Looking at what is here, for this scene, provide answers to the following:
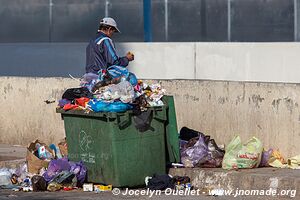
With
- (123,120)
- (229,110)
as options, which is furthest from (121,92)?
(229,110)

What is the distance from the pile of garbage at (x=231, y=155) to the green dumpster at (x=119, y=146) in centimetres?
37

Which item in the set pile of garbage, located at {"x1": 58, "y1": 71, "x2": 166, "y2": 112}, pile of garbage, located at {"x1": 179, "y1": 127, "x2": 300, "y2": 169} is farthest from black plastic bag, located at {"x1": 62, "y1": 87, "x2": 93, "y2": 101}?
pile of garbage, located at {"x1": 179, "y1": 127, "x2": 300, "y2": 169}

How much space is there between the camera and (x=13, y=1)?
25984 mm

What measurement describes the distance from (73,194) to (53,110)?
3246 mm

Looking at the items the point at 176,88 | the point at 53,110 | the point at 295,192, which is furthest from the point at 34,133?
the point at 295,192

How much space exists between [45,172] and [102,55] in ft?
4.82

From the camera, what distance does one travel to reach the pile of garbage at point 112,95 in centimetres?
1217

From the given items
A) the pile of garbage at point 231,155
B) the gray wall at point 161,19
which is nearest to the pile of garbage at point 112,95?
the pile of garbage at point 231,155

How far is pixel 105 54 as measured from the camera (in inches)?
512

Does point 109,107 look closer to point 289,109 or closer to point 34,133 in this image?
point 289,109

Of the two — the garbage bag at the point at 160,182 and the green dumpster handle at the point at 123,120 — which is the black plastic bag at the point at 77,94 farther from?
the garbage bag at the point at 160,182

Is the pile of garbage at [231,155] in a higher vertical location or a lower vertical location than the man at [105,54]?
lower

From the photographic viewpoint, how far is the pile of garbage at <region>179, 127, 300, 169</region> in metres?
12.4

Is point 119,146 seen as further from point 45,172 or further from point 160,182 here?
point 45,172
